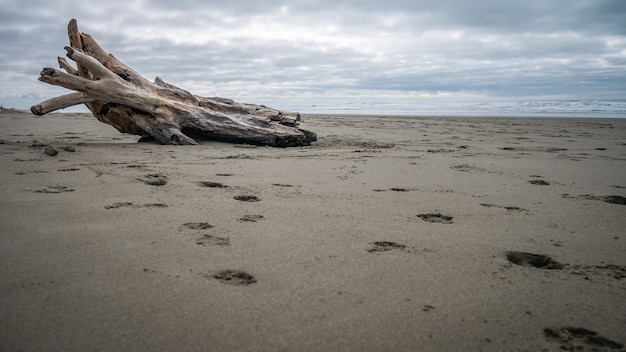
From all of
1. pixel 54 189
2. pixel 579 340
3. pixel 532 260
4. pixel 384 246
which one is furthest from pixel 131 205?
pixel 579 340

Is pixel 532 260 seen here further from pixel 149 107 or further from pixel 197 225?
pixel 149 107

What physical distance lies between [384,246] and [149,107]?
5348mm

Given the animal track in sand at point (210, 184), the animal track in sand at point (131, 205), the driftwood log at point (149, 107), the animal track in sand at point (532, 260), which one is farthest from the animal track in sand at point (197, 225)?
the driftwood log at point (149, 107)

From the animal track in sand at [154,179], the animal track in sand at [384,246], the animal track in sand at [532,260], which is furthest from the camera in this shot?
the animal track in sand at [154,179]

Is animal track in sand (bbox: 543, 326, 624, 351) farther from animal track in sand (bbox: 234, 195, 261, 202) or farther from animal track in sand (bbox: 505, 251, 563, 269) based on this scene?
animal track in sand (bbox: 234, 195, 261, 202)

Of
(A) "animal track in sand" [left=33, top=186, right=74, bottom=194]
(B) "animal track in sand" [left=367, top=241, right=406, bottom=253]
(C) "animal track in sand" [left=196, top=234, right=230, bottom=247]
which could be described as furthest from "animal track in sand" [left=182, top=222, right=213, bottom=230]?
(A) "animal track in sand" [left=33, top=186, right=74, bottom=194]

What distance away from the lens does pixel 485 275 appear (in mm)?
2064

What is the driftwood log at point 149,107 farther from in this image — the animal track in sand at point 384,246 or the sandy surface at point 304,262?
the animal track in sand at point 384,246

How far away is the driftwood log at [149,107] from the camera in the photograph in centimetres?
623

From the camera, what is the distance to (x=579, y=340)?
1.57 m

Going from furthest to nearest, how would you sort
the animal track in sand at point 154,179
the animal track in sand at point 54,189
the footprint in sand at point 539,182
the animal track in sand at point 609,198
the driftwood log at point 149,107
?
the driftwood log at point 149,107 → the footprint in sand at point 539,182 → the animal track in sand at point 154,179 → the animal track in sand at point 609,198 → the animal track in sand at point 54,189

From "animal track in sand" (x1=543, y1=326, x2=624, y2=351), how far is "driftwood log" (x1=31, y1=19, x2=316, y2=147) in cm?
593

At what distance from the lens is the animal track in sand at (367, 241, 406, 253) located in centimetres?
236

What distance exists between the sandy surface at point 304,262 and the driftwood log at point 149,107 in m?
2.27
